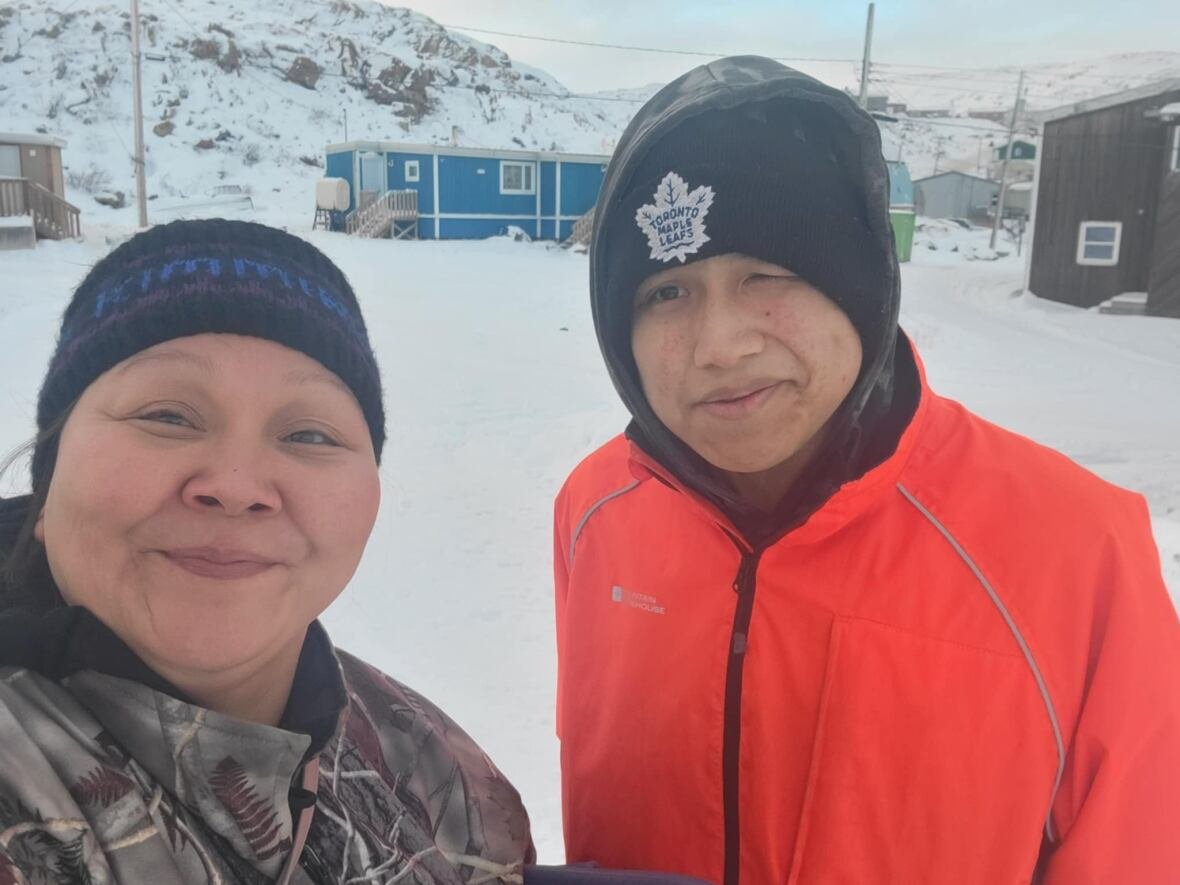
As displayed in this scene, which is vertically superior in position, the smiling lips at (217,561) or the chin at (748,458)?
the chin at (748,458)

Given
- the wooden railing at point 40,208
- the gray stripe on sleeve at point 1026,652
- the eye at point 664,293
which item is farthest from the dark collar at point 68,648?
the wooden railing at point 40,208

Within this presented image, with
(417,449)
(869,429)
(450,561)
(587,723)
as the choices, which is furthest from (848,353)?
(417,449)

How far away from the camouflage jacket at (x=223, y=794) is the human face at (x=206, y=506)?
0.08 metres

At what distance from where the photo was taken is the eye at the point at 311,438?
4.48 ft

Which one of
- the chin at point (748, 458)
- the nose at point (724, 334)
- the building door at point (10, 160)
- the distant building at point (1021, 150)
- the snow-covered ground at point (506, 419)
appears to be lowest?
the snow-covered ground at point (506, 419)

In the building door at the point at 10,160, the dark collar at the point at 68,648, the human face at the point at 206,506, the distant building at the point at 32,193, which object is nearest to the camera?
the dark collar at the point at 68,648

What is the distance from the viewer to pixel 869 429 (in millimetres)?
1696

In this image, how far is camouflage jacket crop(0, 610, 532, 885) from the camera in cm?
94

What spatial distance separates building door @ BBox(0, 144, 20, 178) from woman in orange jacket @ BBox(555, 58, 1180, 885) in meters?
24.1

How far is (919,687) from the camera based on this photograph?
156 cm

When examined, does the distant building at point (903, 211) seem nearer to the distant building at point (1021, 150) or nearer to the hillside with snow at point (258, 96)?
the hillside with snow at point (258, 96)

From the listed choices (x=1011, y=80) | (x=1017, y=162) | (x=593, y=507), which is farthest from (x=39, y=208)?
(x=1011, y=80)

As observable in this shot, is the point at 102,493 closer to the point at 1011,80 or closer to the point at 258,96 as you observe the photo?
the point at 258,96

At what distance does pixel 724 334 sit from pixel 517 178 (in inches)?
1143
